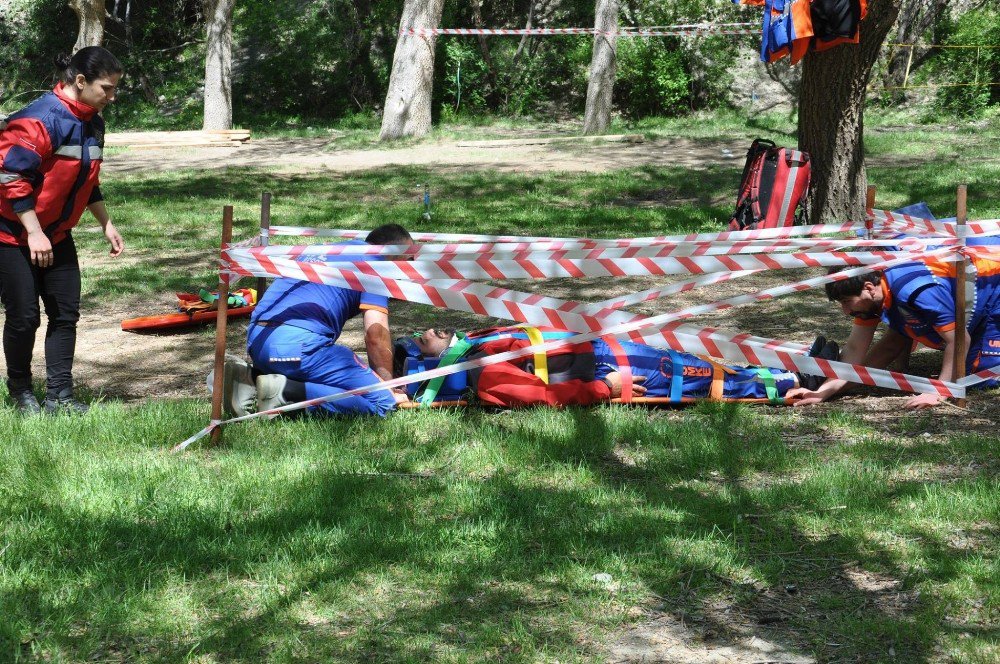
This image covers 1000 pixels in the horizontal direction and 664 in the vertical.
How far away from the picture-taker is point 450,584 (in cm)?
355

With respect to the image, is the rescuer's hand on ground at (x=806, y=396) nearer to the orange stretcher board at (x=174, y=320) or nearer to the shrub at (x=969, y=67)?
the orange stretcher board at (x=174, y=320)

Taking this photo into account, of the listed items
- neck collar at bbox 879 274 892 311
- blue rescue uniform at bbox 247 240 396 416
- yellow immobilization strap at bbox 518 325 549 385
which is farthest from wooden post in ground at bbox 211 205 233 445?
neck collar at bbox 879 274 892 311

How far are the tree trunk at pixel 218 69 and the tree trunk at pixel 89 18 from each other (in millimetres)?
2331

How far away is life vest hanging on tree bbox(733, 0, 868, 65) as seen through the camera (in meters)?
8.66

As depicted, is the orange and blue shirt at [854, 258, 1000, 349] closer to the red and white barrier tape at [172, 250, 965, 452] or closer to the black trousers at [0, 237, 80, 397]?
the red and white barrier tape at [172, 250, 965, 452]

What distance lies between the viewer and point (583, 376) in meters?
5.48

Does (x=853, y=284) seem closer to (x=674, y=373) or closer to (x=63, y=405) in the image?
(x=674, y=373)

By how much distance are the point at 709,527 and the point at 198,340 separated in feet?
15.3

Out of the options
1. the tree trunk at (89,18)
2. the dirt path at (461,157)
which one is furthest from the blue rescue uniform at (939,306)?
the tree trunk at (89,18)

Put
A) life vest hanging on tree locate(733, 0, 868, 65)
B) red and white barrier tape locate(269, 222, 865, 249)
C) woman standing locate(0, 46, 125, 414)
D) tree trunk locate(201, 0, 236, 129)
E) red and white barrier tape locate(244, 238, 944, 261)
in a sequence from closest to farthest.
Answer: woman standing locate(0, 46, 125, 414), red and white barrier tape locate(244, 238, 944, 261), red and white barrier tape locate(269, 222, 865, 249), life vest hanging on tree locate(733, 0, 868, 65), tree trunk locate(201, 0, 236, 129)

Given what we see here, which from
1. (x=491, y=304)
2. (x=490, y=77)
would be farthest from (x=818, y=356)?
(x=490, y=77)

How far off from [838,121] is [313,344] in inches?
242

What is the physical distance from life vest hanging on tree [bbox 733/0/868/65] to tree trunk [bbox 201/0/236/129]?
1358 centimetres

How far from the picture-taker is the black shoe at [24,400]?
5367 millimetres
